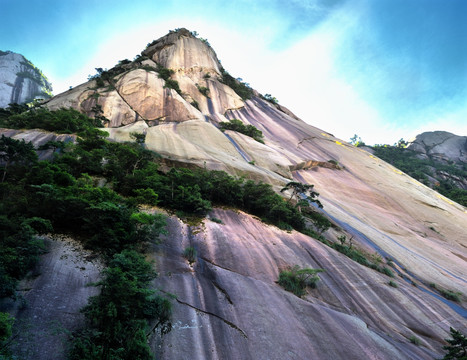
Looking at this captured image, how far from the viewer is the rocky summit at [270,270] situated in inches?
214

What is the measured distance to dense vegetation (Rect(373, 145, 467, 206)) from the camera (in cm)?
3697

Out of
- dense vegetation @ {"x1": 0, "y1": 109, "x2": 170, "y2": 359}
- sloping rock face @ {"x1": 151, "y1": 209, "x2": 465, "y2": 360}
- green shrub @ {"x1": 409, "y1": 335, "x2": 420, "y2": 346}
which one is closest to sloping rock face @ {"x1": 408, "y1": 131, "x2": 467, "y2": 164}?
sloping rock face @ {"x1": 151, "y1": 209, "x2": 465, "y2": 360}

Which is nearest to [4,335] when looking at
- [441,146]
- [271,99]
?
[271,99]

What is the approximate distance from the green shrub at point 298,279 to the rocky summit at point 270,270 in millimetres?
333

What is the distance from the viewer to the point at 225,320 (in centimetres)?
610

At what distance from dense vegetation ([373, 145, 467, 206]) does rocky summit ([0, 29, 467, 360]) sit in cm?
1475

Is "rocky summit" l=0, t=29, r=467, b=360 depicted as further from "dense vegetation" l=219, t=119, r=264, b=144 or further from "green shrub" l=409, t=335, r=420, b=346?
"dense vegetation" l=219, t=119, r=264, b=144

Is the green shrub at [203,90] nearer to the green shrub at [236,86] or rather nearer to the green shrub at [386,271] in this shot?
the green shrub at [236,86]

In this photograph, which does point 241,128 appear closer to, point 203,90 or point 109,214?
point 203,90

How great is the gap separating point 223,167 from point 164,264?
10.1 metres

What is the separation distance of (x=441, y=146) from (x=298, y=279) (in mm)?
86529

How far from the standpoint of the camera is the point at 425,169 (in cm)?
4928

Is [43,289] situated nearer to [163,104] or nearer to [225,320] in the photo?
[225,320]

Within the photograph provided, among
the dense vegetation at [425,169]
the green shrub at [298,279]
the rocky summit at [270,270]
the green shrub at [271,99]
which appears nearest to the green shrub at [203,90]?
the rocky summit at [270,270]
